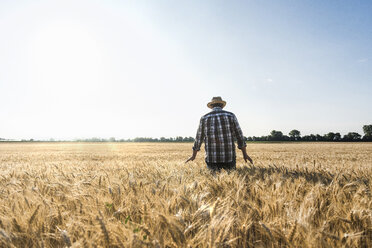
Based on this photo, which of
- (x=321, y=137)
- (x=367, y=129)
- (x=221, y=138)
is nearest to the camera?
(x=221, y=138)

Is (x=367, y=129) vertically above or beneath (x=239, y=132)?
above

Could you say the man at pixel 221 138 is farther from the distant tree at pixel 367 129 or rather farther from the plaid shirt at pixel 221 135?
the distant tree at pixel 367 129

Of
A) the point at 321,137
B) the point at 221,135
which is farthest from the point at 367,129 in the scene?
the point at 221,135

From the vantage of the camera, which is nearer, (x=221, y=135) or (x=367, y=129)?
(x=221, y=135)

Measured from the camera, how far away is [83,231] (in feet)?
3.95

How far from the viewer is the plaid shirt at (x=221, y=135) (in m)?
4.57

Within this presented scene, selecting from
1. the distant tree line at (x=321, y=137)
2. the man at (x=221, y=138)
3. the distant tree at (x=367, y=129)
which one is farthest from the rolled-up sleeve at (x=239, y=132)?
the distant tree at (x=367, y=129)

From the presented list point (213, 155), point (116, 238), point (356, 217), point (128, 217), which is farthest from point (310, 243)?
point (213, 155)

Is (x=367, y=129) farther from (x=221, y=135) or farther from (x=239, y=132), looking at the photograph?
(x=221, y=135)

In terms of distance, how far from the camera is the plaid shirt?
4566 mm

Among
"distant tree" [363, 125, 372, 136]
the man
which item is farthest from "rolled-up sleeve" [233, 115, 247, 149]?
"distant tree" [363, 125, 372, 136]

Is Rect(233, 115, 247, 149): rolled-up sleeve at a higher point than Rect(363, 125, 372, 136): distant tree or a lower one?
lower

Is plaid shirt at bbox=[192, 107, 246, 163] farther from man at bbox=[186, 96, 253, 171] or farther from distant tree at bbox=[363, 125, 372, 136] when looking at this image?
distant tree at bbox=[363, 125, 372, 136]

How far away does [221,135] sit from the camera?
4562 mm
